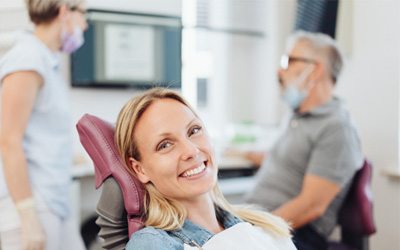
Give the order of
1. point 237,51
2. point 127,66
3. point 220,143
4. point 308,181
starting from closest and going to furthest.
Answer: point 308,181 < point 127,66 < point 220,143 < point 237,51

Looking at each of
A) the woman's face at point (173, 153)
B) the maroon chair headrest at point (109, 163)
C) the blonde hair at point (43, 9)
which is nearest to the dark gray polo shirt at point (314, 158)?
the woman's face at point (173, 153)

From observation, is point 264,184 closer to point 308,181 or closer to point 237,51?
point 308,181

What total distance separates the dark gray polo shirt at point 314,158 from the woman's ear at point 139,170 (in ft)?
2.76

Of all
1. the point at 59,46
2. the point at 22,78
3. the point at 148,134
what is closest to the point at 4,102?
the point at 22,78

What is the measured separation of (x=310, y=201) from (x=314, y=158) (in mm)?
158

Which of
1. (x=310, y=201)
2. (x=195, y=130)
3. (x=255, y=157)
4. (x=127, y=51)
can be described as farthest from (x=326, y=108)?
(x=127, y=51)

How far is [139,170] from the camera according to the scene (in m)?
1.11

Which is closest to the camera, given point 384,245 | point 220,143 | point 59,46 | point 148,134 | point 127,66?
point 148,134

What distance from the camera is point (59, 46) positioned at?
147 centimetres

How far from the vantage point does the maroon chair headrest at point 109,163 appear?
3.49 ft

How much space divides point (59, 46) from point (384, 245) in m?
1.42

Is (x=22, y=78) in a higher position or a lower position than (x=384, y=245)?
higher

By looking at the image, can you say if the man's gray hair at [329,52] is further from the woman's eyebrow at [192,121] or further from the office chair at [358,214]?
the woman's eyebrow at [192,121]

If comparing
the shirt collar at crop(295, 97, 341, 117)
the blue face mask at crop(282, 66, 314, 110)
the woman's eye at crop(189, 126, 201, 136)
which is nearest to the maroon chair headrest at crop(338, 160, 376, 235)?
the shirt collar at crop(295, 97, 341, 117)
